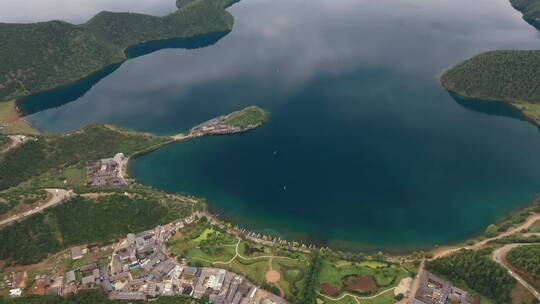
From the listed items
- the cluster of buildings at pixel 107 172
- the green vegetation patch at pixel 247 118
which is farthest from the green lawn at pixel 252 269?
the green vegetation patch at pixel 247 118

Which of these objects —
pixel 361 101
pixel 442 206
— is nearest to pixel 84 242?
pixel 442 206

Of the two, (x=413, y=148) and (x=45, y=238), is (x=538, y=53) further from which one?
(x=45, y=238)

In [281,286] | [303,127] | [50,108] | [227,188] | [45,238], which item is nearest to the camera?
[281,286]

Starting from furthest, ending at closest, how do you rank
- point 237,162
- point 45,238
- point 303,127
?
1. point 303,127
2. point 237,162
3. point 45,238

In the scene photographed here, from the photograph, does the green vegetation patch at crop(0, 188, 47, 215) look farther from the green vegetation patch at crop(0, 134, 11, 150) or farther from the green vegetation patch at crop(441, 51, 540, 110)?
the green vegetation patch at crop(441, 51, 540, 110)

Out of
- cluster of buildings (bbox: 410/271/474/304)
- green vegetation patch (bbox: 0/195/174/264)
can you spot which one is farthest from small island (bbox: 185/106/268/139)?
cluster of buildings (bbox: 410/271/474/304)

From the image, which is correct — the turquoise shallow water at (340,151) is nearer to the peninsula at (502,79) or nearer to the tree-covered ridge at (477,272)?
the peninsula at (502,79)
